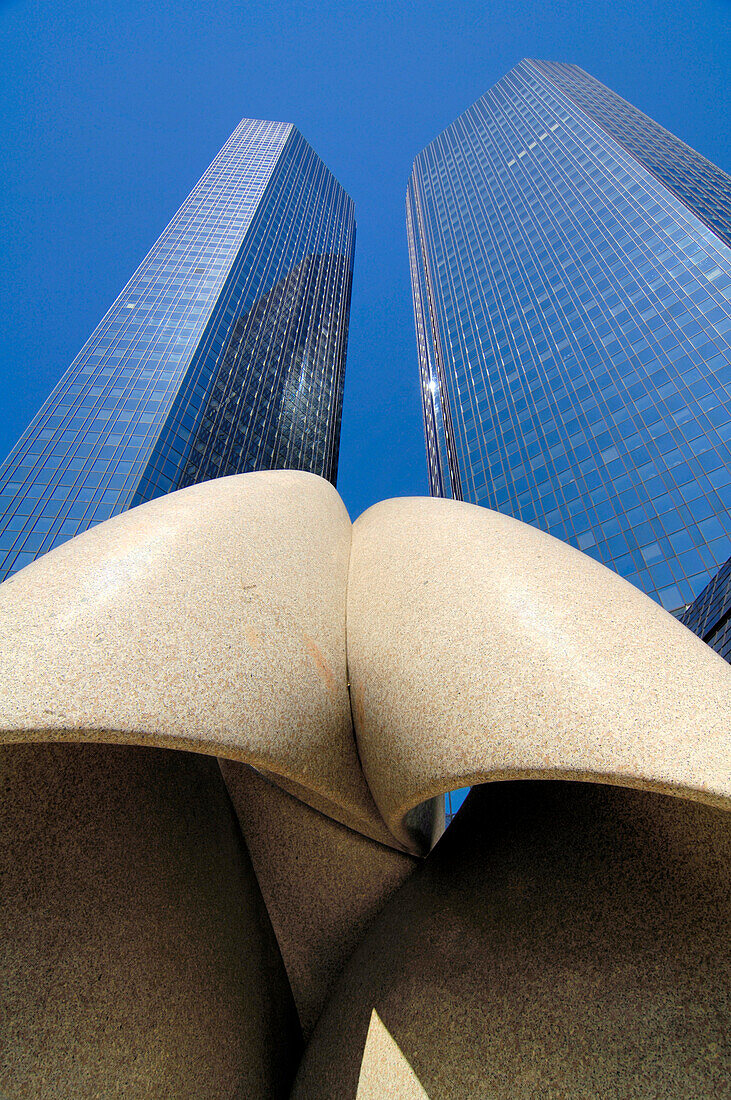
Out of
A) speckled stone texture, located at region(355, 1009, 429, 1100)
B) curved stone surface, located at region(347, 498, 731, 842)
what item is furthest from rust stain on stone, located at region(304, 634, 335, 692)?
speckled stone texture, located at region(355, 1009, 429, 1100)

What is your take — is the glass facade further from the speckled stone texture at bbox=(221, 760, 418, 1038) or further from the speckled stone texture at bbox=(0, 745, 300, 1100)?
the speckled stone texture at bbox=(0, 745, 300, 1100)

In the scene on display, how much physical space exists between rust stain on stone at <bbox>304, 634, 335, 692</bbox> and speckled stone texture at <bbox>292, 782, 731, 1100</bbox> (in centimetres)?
264

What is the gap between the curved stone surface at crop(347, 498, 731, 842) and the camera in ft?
11.0

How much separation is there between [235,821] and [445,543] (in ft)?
15.3

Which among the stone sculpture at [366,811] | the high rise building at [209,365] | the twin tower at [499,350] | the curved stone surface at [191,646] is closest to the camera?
the curved stone surface at [191,646]

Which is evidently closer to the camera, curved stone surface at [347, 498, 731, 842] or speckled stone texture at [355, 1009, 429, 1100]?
curved stone surface at [347, 498, 731, 842]

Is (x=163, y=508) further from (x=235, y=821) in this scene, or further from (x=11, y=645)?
(x=235, y=821)

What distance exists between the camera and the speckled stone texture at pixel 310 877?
6.50 meters

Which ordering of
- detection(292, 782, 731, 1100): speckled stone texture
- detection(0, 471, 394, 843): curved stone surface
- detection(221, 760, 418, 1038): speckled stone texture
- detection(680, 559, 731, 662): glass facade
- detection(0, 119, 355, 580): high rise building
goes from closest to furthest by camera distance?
detection(0, 471, 394, 843): curved stone surface < detection(292, 782, 731, 1100): speckled stone texture < detection(221, 760, 418, 1038): speckled stone texture < detection(680, 559, 731, 662): glass facade < detection(0, 119, 355, 580): high rise building

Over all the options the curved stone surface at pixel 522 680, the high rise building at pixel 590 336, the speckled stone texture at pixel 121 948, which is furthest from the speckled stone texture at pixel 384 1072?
the high rise building at pixel 590 336

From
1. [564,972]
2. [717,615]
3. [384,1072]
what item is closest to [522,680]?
[564,972]

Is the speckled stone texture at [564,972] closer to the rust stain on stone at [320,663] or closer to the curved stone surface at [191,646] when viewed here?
the curved stone surface at [191,646]

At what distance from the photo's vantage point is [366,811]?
5.38 meters

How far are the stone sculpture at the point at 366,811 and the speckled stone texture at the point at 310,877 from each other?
0.20 metres
